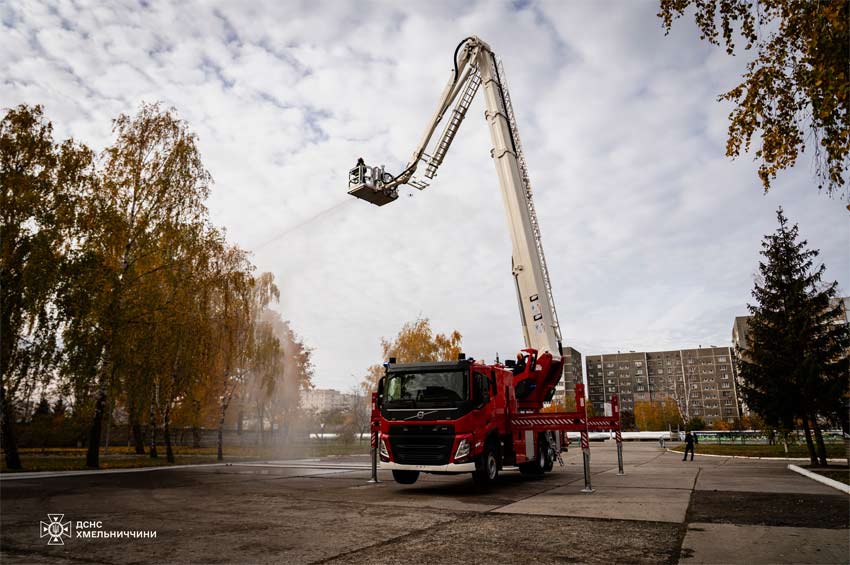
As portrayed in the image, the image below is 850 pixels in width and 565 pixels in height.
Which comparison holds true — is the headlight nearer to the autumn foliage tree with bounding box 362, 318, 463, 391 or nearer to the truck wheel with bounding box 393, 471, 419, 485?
the truck wheel with bounding box 393, 471, 419, 485

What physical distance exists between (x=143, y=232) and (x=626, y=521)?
21397 millimetres

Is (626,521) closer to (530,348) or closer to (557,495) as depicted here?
(557,495)

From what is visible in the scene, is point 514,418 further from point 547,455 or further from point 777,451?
point 777,451

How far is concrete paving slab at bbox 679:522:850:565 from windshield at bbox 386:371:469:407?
5.74 meters

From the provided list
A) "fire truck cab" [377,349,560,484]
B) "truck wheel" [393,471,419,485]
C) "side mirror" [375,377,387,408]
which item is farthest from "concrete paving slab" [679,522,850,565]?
"side mirror" [375,377,387,408]

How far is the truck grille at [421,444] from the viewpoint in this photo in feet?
38.7

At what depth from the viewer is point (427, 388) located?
12602 mm

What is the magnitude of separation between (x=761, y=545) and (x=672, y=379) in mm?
155212

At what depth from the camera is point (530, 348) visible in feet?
53.2

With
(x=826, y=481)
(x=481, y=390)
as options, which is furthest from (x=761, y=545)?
(x=826, y=481)

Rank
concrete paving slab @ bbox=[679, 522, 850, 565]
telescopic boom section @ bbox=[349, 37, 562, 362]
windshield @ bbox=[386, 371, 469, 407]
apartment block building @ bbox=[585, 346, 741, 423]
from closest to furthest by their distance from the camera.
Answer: concrete paving slab @ bbox=[679, 522, 850, 565] < windshield @ bbox=[386, 371, 469, 407] < telescopic boom section @ bbox=[349, 37, 562, 362] < apartment block building @ bbox=[585, 346, 741, 423]

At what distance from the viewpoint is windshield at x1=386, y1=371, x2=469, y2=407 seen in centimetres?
1224

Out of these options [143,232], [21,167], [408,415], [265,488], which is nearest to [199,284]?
[143,232]

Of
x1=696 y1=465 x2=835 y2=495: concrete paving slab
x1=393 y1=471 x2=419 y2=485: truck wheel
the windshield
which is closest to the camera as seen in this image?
x1=696 y1=465 x2=835 y2=495: concrete paving slab
